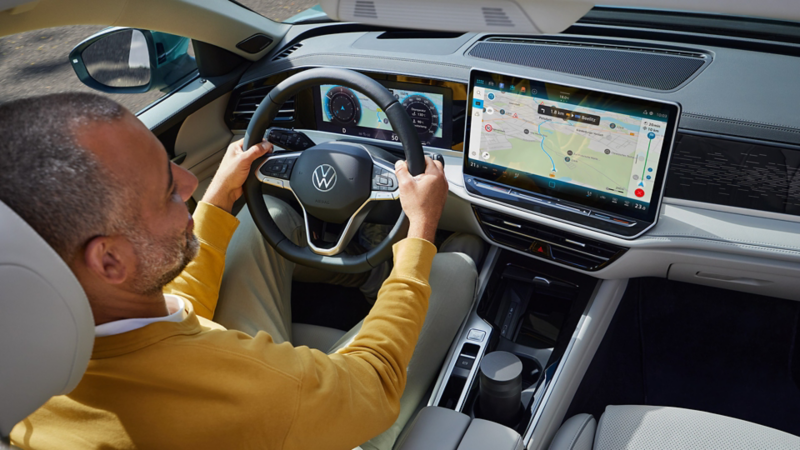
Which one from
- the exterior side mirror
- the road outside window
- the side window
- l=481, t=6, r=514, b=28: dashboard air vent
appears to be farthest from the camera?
the road outside window

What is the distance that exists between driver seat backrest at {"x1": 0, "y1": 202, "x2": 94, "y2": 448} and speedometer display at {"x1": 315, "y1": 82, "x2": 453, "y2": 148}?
131 cm

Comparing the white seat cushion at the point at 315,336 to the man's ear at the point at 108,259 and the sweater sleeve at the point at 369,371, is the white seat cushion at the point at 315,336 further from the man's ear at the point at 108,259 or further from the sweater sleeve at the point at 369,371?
the man's ear at the point at 108,259

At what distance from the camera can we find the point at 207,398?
105 centimetres

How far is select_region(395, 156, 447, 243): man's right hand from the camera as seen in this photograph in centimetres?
157

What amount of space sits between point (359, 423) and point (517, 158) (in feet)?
2.91

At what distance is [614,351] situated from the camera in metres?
2.33

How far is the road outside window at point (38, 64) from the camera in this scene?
3652 millimetres

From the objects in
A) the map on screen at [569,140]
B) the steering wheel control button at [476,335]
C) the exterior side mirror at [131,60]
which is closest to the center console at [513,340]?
the steering wheel control button at [476,335]

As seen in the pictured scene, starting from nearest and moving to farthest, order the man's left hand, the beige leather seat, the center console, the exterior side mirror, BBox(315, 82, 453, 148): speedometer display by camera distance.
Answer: the beige leather seat, the center console, the man's left hand, BBox(315, 82, 453, 148): speedometer display, the exterior side mirror

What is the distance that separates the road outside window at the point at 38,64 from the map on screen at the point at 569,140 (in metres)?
2.47

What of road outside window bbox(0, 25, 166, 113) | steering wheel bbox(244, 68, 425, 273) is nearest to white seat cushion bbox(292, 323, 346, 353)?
steering wheel bbox(244, 68, 425, 273)

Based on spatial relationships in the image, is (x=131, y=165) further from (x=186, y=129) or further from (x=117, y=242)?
(x=186, y=129)

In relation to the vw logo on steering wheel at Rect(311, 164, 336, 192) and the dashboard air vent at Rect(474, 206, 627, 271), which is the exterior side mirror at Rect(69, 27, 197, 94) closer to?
the vw logo on steering wheel at Rect(311, 164, 336, 192)

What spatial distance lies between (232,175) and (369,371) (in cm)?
80
